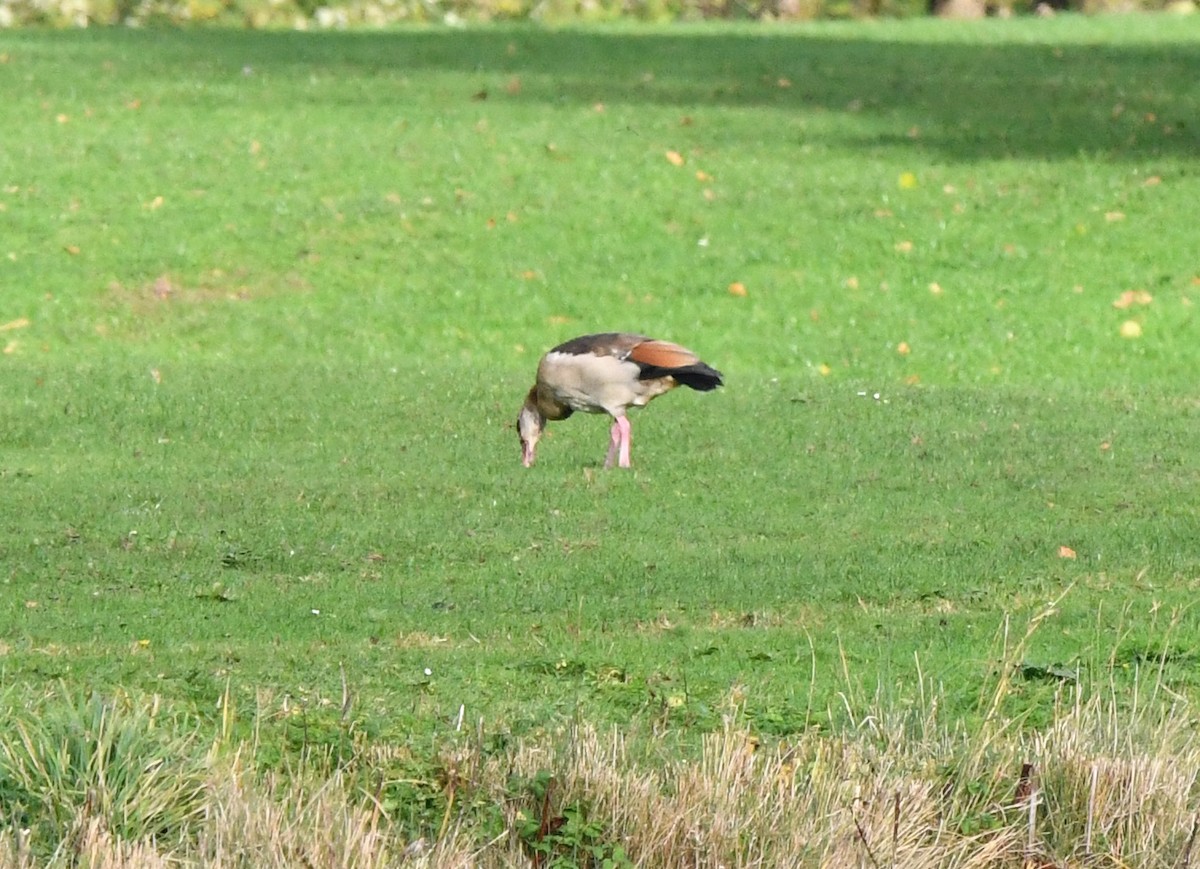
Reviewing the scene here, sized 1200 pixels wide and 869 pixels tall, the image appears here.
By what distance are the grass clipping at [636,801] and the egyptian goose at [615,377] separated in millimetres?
4941

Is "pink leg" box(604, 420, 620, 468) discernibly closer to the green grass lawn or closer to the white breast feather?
the white breast feather

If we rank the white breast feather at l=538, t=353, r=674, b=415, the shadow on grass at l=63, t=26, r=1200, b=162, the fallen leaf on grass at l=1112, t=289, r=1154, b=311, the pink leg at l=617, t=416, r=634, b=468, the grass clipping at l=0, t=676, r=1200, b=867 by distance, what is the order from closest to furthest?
1. the grass clipping at l=0, t=676, r=1200, b=867
2. the white breast feather at l=538, t=353, r=674, b=415
3. the pink leg at l=617, t=416, r=634, b=468
4. the fallen leaf on grass at l=1112, t=289, r=1154, b=311
5. the shadow on grass at l=63, t=26, r=1200, b=162

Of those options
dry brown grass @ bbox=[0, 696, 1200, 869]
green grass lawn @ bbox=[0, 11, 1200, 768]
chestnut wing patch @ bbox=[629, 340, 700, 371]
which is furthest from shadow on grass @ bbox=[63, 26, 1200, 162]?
dry brown grass @ bbox=[0, 696, 1200, 869]

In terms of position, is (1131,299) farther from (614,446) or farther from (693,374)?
(693,374)

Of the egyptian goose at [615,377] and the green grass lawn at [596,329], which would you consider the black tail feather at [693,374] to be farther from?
the green grass lawn at [596,329]

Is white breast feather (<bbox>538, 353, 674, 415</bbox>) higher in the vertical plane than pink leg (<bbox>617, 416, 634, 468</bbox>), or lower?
higher

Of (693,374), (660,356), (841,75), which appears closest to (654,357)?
(660,356)

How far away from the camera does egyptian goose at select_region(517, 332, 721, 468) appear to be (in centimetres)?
1214

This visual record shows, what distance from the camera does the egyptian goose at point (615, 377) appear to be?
39.8ft

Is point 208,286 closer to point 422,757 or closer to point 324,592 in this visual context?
point 324,592

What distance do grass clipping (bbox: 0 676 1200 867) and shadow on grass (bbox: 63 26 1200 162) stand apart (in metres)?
15.8

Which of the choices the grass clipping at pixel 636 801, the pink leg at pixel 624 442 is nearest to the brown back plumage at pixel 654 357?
the pink leg at pixel 624 442

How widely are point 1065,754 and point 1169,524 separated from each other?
13.4 ft

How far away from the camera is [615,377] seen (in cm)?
1230
